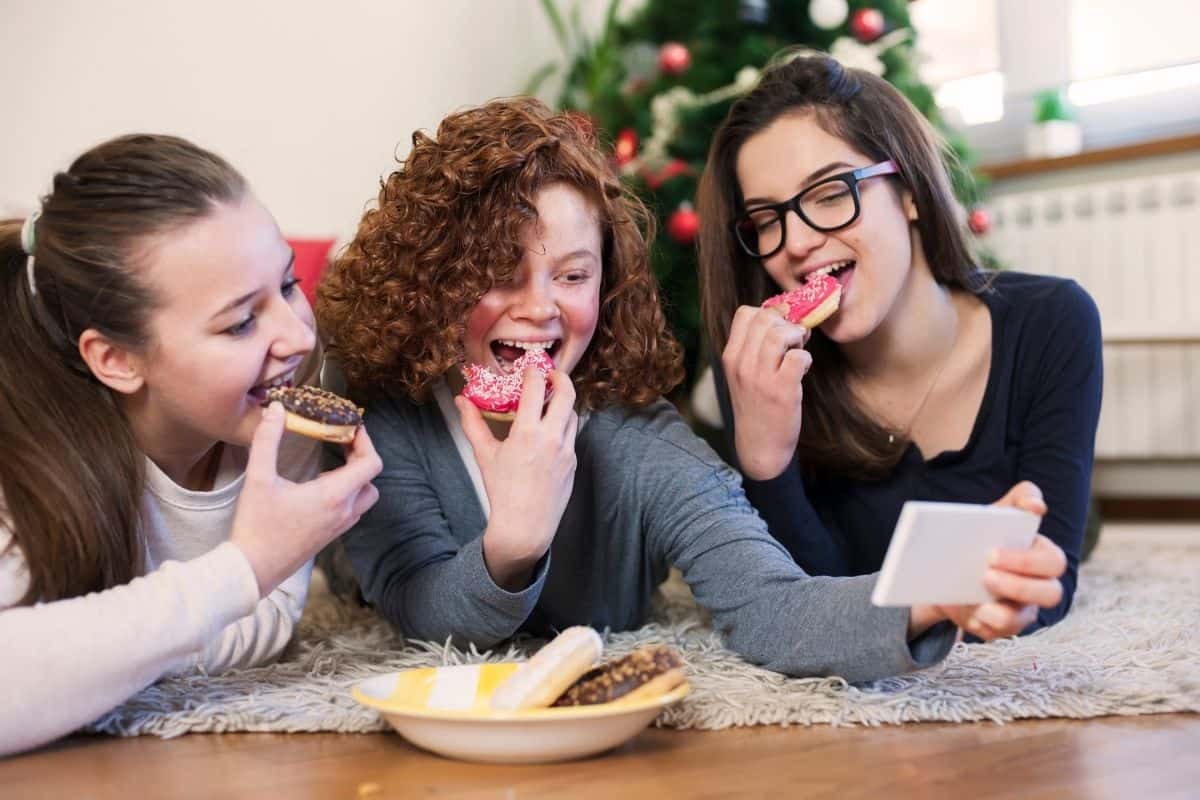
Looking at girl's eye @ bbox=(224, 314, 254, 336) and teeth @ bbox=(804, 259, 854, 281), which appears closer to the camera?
girl's eye @ bbox=(224, 314, 254, 336)

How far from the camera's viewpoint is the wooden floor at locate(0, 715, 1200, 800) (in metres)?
1.28

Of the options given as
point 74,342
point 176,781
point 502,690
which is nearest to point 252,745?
point 176,781

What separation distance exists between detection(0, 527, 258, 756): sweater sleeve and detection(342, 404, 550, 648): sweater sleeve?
0.34 meters

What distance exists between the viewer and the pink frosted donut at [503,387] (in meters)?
1.85

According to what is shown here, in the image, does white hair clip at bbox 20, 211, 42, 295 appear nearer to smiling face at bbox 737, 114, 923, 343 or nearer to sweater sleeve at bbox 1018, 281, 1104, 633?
smiling face at bbox 737, 114, 923, 343

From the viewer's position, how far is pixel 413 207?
6.14 ft

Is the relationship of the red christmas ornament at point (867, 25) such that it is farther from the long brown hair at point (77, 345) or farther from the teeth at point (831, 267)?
the long brown hair at point (77, 345)

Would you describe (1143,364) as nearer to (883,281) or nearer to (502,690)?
(883,281)

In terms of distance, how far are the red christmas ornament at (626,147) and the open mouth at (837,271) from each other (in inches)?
76.4

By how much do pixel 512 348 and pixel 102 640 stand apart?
29.2 inches

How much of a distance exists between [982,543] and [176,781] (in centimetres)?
91

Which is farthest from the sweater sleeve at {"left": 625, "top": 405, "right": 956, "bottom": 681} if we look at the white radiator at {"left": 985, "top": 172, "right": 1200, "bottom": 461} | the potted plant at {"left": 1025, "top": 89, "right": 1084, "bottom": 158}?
the potted plant at {"left": 1025, "top": 89, "right": 1084, "bottom": 158}

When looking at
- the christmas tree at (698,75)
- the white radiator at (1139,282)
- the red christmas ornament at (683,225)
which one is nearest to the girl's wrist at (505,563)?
the christmas tree at (698,75)

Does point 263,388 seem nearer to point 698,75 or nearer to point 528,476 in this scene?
point 528,476
